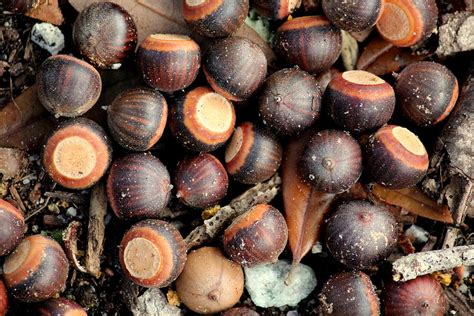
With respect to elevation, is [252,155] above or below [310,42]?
below

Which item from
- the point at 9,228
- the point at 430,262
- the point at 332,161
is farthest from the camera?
the point at 430,262

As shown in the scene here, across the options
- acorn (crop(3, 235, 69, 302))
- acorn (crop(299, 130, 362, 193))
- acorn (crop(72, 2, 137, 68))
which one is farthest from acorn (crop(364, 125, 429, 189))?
acorn (crop(3, 235, 69, 302))

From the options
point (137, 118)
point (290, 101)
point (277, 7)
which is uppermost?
point (277, 7)

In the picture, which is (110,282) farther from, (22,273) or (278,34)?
(278,34)

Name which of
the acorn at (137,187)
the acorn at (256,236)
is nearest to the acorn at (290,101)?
the acorn at (256,236)

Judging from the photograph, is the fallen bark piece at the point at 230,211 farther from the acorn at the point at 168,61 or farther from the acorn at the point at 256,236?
the acorn at the point at 168,61

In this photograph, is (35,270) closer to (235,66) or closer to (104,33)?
(104,33)

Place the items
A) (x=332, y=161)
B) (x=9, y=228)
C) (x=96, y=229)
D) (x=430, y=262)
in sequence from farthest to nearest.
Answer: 1. (x=96, y=229)
2. (x=430, y=262)
3. (x=332, y=161)
4. (x=9, y=228)

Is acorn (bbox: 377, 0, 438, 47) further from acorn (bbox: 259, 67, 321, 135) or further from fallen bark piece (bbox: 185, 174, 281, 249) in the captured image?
fallen bark piece (bbox: 185, 174, 281, 249)

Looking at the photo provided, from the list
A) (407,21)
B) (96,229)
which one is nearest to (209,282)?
(96,229)
